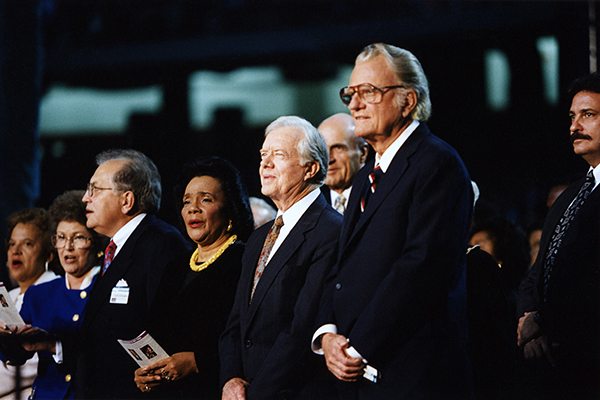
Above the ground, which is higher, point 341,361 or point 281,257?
point 281,257

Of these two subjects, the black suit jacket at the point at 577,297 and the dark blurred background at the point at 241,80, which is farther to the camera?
the dark blurred background at the point at 241,80

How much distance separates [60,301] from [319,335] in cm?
177

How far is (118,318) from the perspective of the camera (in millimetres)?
3119

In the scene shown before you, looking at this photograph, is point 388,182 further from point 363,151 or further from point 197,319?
point 363,151

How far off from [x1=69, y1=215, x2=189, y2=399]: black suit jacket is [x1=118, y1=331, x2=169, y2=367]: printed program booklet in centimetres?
22

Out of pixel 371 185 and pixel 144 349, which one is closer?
pixel 371 185

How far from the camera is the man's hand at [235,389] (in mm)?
2494

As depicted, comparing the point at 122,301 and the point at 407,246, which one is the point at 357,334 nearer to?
the point at 407,246

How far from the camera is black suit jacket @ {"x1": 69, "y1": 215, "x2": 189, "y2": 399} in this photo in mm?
3094

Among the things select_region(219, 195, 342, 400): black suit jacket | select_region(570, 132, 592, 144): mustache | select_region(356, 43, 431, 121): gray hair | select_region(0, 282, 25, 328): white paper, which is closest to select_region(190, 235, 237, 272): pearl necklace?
select_region(219, 195, 342, 400): black suit jacket

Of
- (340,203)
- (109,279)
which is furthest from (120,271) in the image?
(340,203)

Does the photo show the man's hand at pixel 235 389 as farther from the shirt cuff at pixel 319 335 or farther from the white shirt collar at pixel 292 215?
the white shirt collar at pixel 292 215

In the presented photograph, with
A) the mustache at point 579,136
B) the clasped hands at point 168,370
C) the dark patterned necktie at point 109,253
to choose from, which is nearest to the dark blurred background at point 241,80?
the dark patterned necktie at point 109,253

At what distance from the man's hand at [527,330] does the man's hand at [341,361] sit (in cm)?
87
